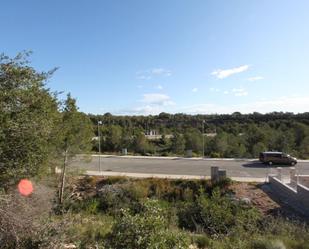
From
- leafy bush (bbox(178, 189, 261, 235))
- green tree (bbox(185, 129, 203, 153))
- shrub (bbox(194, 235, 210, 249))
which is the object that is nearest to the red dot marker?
shrub (bbox(194, 235, 210, 249))

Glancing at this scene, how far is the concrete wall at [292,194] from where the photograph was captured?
18.4 m

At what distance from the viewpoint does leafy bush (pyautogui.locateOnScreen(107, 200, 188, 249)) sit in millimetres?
6145

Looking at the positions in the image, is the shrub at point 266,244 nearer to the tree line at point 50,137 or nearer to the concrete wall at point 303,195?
the tree line at point 50,137

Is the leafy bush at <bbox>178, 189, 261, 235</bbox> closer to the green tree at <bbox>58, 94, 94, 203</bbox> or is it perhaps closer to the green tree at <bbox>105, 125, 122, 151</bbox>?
the green tree at <bbox>58, 94, 94, 203</bbox>

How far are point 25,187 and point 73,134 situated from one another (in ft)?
40.6

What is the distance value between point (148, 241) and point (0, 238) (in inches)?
131

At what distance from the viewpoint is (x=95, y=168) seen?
3447cm

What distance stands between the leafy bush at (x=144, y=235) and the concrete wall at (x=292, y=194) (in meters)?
13.7

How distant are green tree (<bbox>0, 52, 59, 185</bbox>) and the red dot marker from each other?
419mm

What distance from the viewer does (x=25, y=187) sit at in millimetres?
10867

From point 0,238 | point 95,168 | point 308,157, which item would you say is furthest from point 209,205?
point 308,157

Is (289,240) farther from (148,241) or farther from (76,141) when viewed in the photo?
(76,141)

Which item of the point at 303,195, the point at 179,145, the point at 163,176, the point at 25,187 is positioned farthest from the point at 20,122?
the point at 179,145

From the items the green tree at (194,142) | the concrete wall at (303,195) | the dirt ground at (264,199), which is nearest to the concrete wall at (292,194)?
the concrete wall at (303,195)
